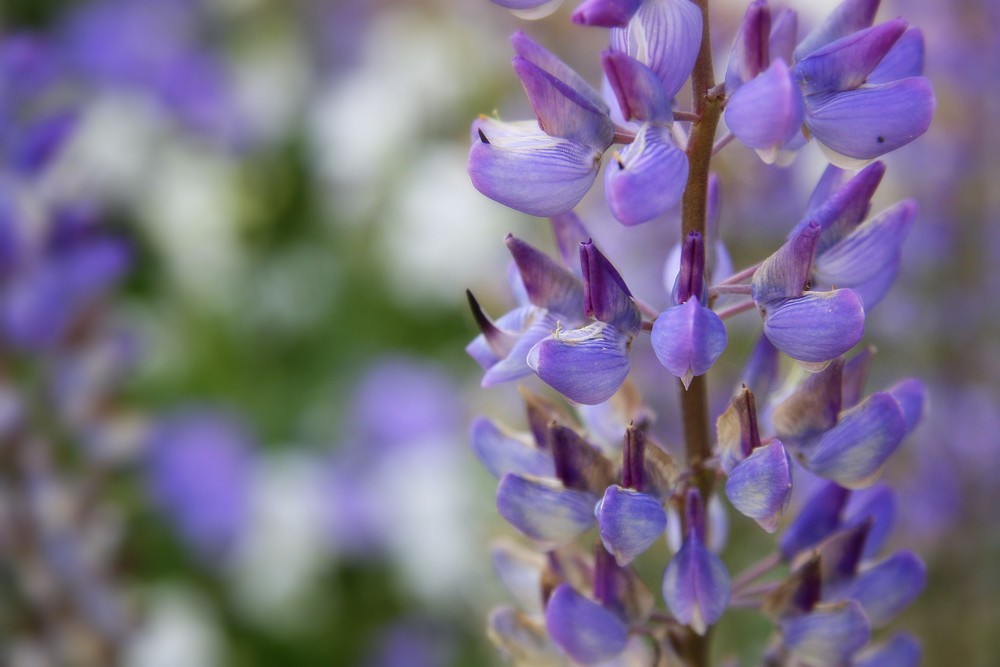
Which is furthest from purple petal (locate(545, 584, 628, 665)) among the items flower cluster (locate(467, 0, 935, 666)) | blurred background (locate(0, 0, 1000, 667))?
blurred background (locate(0, 0, 1000, 667))

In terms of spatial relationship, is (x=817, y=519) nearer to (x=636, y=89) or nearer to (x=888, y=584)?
(x=888, y=584)

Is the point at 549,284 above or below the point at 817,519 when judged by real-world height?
above

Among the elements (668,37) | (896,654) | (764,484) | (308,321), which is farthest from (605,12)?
(308,321)

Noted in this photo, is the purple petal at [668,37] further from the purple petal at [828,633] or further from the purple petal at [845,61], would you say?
the purple petal at [828,633]

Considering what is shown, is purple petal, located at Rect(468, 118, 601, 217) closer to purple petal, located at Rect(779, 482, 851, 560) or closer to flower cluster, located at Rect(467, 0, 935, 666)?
flower cluster, located at Rect(467, 0, 935, 666)

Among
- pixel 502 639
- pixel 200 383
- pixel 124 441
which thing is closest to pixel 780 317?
pixel 502 639

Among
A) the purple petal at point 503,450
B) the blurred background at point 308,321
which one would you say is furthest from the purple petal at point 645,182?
the blurred background at point 308,321

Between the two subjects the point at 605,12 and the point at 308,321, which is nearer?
the point at 605,12
